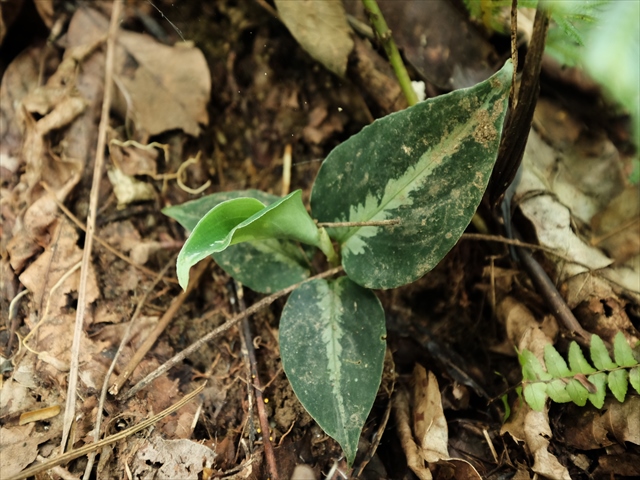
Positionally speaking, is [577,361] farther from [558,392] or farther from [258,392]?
[258,392]

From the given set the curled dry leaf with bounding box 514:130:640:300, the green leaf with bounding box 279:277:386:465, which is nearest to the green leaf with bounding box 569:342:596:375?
the curled dry leaf with bounding box 514:130:640:300

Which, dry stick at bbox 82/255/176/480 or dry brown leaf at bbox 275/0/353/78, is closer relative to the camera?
dry stick at bbox 82/255/176/480

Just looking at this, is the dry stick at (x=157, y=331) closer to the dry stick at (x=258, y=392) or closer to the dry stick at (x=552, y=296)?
the dry stick at (x=258, y=392)

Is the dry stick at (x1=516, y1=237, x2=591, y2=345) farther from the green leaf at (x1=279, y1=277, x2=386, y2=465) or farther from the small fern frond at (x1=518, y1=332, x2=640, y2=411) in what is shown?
the green leaf at (x1=279, y1=277, x2=386, y2=465)

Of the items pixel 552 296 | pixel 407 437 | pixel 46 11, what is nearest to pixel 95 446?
pixel 407 437

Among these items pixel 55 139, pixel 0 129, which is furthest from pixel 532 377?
pixel 0 129

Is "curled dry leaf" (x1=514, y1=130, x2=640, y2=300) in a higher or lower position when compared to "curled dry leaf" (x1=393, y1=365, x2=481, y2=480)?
higher

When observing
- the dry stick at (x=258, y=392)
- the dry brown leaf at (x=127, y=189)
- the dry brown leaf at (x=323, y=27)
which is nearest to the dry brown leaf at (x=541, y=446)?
the dry stick at (x=258, y=392)
